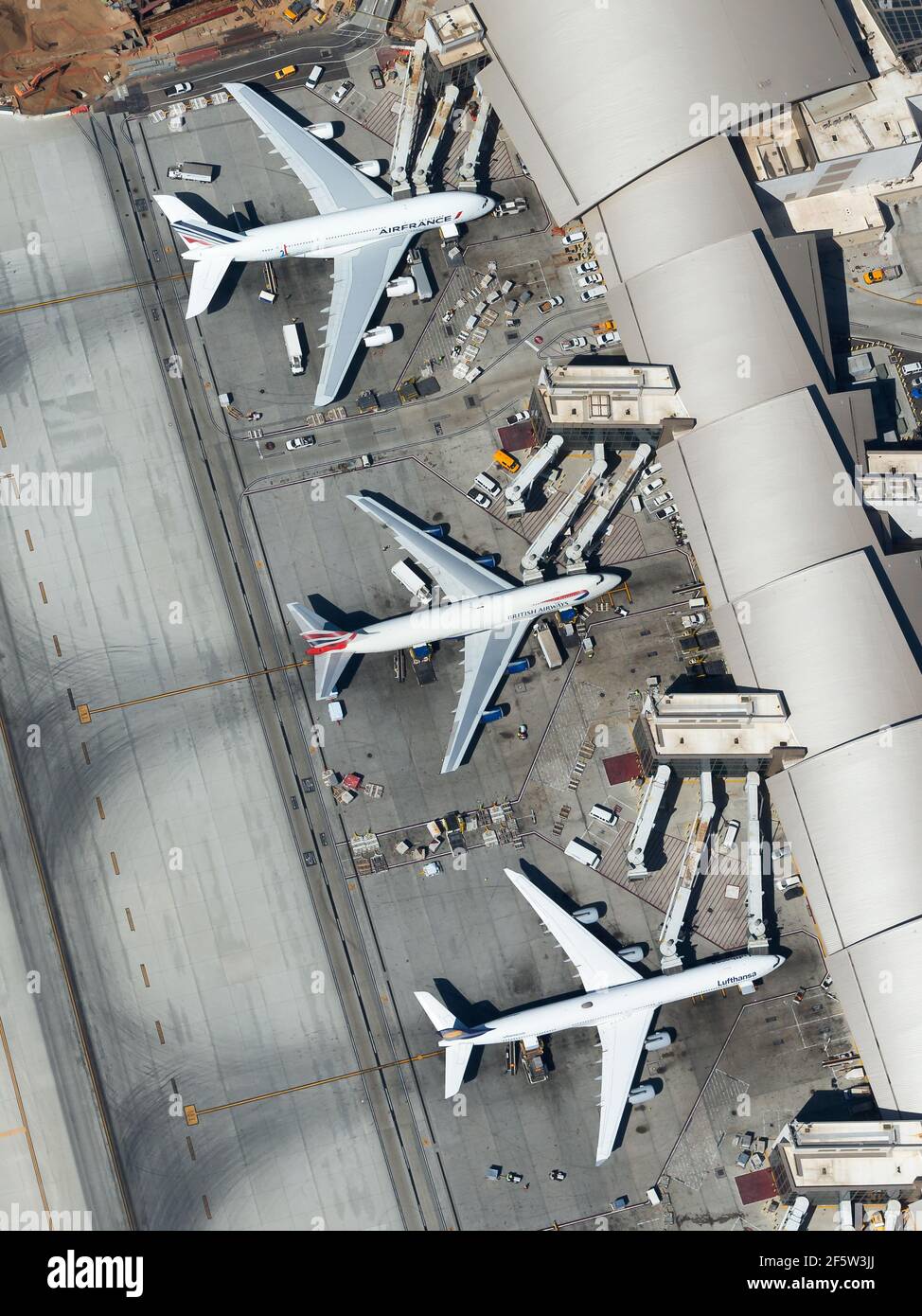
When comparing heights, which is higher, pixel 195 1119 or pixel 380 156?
pixel 380 156

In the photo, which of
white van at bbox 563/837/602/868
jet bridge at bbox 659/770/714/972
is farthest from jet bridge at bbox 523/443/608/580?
white van at bbox 563/837/602/868

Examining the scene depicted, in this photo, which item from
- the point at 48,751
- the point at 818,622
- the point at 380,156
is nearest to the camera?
the point at 818,622

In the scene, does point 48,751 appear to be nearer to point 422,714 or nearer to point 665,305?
point 422,714

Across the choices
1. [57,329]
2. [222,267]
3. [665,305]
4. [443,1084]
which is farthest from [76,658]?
[665,305]

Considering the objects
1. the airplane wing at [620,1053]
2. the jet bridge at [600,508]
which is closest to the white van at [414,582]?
the jet bridge at [600,508]

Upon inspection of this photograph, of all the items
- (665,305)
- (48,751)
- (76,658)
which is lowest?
(48,751)

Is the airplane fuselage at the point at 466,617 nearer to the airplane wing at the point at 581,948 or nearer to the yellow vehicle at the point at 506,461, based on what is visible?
the yellow vehicle at the point at 506,461

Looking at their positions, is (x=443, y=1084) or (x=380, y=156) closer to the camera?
(x=443, y=1084)
